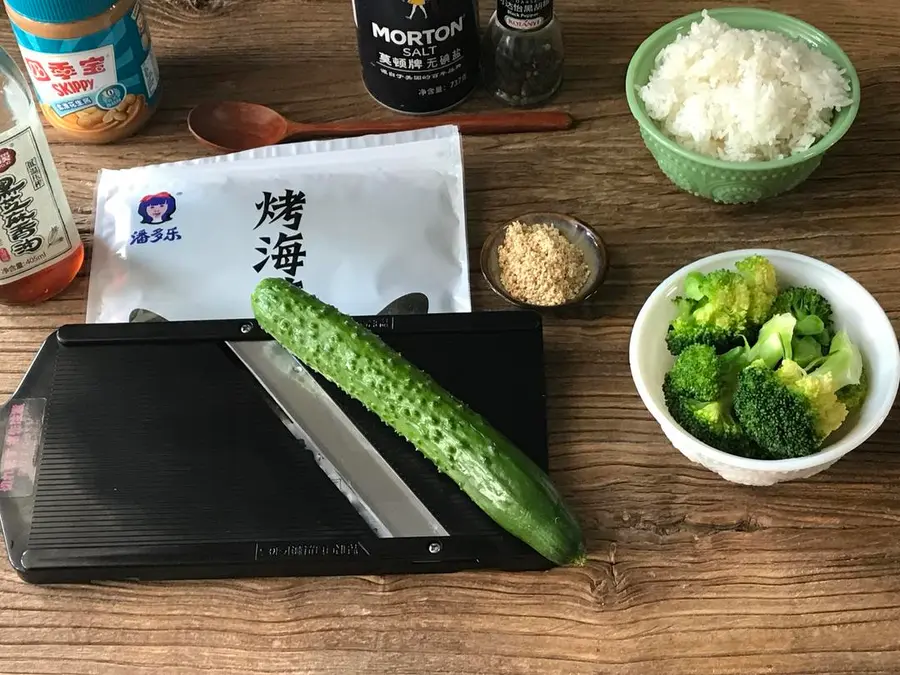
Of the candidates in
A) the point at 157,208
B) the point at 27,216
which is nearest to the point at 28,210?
the point at 27,216

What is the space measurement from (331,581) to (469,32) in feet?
1.83

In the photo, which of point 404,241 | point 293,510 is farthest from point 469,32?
point 293,510

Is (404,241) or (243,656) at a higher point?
(404,241)

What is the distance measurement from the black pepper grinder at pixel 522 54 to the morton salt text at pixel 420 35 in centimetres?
5

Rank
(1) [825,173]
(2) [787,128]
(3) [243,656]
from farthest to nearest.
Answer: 1. (1) [825,173]
2. (2) [787,128]
3. (3) [243,656]

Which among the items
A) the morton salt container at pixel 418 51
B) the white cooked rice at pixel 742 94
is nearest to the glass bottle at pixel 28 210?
the morton salt container at pixel 418 51

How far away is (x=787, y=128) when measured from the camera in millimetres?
868

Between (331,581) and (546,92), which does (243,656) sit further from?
(546,92)

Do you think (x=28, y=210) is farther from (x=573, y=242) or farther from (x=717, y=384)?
(x=717, y=384)

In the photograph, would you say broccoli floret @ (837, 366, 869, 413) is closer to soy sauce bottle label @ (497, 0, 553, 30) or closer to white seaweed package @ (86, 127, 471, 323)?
white seaweed package @ (86, 127, 471, 323)

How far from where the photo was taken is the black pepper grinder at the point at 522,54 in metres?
0.94

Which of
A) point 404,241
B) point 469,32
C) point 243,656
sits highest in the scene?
point 469,32

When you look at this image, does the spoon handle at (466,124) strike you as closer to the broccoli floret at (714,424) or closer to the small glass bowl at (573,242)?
the small glass bowl at (573,242)

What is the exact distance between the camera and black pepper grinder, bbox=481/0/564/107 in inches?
36.8
